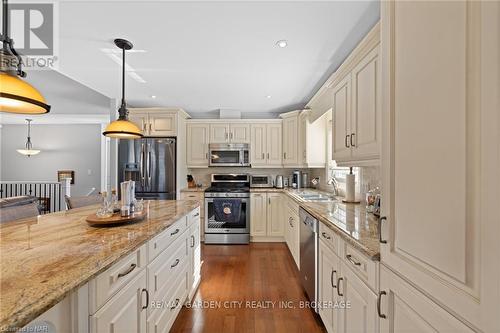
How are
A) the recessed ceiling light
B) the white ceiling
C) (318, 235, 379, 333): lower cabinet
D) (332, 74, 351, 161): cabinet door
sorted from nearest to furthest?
(318, 235, 379, 333): lower cabinet, the white ceiling, (332, 74, 351, 161): cabinet door, the recessed ceiling light

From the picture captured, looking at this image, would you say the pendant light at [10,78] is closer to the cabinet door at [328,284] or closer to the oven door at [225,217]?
the cabinet door at [328,284]

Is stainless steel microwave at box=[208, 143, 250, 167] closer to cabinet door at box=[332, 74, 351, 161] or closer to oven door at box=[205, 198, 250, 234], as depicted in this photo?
oven door at box=[205, 198, 250, 234]

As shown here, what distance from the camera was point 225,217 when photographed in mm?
3871

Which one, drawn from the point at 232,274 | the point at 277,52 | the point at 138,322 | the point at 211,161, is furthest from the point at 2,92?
the point at 211,161

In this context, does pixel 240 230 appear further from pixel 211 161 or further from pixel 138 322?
pixel 138 322

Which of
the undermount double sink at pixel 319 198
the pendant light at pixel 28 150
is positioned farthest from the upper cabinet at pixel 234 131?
the pendant light at pixel 28 150

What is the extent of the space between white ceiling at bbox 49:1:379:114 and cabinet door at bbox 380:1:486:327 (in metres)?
0.97

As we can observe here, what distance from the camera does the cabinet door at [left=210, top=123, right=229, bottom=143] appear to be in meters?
4.30

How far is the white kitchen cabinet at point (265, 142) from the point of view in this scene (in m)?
4.27

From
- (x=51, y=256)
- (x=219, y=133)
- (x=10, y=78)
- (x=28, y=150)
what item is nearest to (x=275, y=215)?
(x=219, y=133)

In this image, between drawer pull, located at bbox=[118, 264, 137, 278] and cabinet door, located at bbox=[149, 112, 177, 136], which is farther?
cabinet door, located at bbox=[149, 112, 177, 136]

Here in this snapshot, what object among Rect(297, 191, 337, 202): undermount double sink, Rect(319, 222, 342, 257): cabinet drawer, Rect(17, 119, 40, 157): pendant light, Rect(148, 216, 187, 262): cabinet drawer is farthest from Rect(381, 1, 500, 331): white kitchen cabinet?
Rect(17, 119, 40, 157): pendant light

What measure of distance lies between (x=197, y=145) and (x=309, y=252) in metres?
3.01

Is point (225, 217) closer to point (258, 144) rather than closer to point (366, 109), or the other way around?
point (258, 144)
